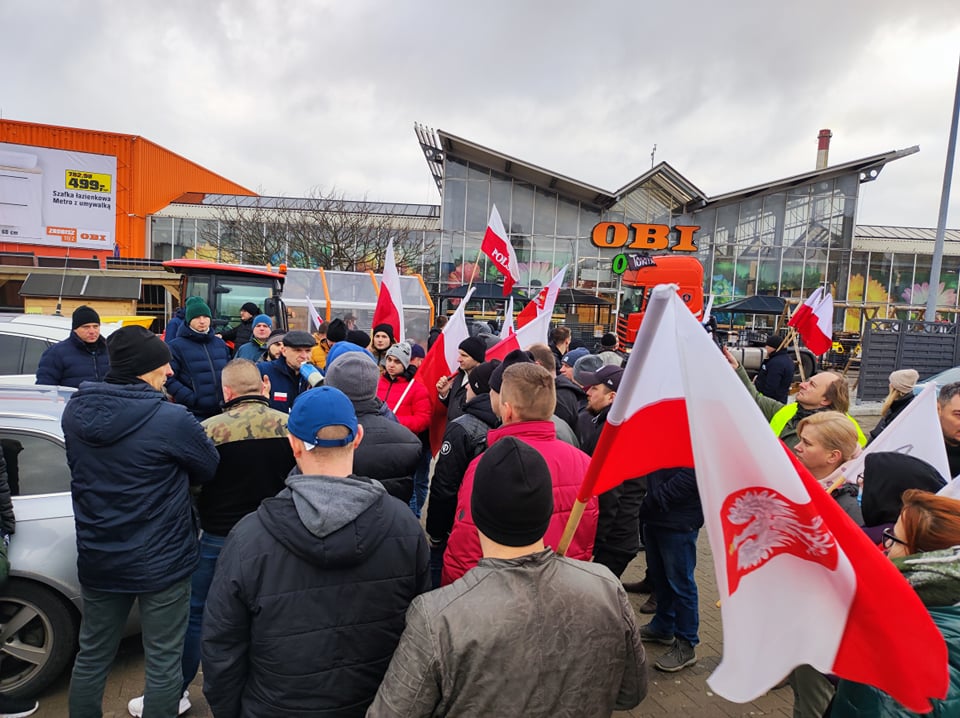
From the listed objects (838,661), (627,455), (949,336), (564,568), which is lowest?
(838,661)

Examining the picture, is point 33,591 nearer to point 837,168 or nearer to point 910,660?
point 910,660

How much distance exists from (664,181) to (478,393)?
2818 centimetres

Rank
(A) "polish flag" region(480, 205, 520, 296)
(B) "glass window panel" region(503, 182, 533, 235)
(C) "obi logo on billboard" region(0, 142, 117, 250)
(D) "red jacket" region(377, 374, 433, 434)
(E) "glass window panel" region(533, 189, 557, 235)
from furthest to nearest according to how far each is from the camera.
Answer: (C) "obi logo on billboard" region(0, 142, 117, 250) → (E) "glass window panel" region(533, 189, 557, 235) → (B) "glass window panel" region(503, 182, 533, 235) → (A) "polish flag" region(480, 205, 520, 296) → (D) "red jacket" region(377, 374, 433, 434)

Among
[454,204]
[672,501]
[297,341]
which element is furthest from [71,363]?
[454,204]

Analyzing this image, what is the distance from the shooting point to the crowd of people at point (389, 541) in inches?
58.7

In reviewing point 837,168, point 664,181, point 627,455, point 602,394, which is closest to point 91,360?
point 602,394

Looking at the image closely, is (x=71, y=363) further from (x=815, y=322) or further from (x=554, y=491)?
(x=815, y=322)

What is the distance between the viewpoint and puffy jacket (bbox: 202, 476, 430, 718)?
5.49ft

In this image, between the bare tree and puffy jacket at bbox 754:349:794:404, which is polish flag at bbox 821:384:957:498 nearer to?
puffy jacket at bbox 754:349:794:404

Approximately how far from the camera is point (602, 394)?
3652 mm

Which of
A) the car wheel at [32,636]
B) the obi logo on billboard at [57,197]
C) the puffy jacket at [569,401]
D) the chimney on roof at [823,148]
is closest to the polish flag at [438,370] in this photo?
the puffy jacket at [569,401]

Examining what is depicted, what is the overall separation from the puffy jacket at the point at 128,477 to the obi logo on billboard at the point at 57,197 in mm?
33813

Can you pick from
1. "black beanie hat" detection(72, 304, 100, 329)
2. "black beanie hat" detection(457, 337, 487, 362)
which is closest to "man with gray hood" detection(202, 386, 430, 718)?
"black beanie hat" detection(457, 337, 487, 362)

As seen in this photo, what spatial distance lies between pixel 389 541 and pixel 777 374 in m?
7.68
